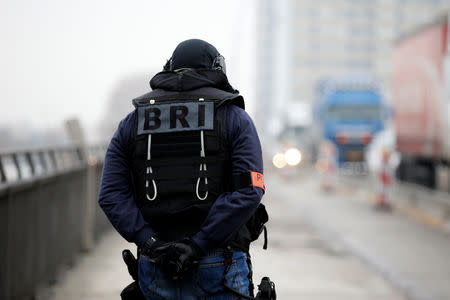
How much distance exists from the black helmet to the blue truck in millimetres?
24459

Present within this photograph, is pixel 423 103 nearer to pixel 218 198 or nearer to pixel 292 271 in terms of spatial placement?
pixel 292 271

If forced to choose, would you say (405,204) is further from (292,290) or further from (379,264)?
(292,290)

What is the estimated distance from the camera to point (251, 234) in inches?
132

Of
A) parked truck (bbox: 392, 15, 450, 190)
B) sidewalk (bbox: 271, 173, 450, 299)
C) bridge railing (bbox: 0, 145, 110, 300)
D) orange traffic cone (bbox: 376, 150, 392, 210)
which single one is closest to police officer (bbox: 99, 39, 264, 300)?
bridge railing (bbox: 0, 145, 110, 300)

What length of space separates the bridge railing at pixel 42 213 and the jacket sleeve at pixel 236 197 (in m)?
2.88

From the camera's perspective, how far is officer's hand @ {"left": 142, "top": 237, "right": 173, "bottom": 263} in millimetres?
3093

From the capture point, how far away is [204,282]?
3.17m

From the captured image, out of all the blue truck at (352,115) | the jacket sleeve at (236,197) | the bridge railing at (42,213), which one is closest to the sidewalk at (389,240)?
the bridge railing at (42,213)

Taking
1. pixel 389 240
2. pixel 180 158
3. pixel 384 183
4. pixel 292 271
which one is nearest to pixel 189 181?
pixel 180 158

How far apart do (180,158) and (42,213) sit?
4.18 meters

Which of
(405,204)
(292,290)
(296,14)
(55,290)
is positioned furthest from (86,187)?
(296,14)

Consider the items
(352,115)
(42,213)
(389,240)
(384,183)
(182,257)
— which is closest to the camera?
(182,257)

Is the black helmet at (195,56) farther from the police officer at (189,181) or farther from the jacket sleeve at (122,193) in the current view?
the jacket sleeve at (122,193)

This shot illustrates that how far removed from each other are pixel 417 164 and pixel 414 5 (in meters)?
139
